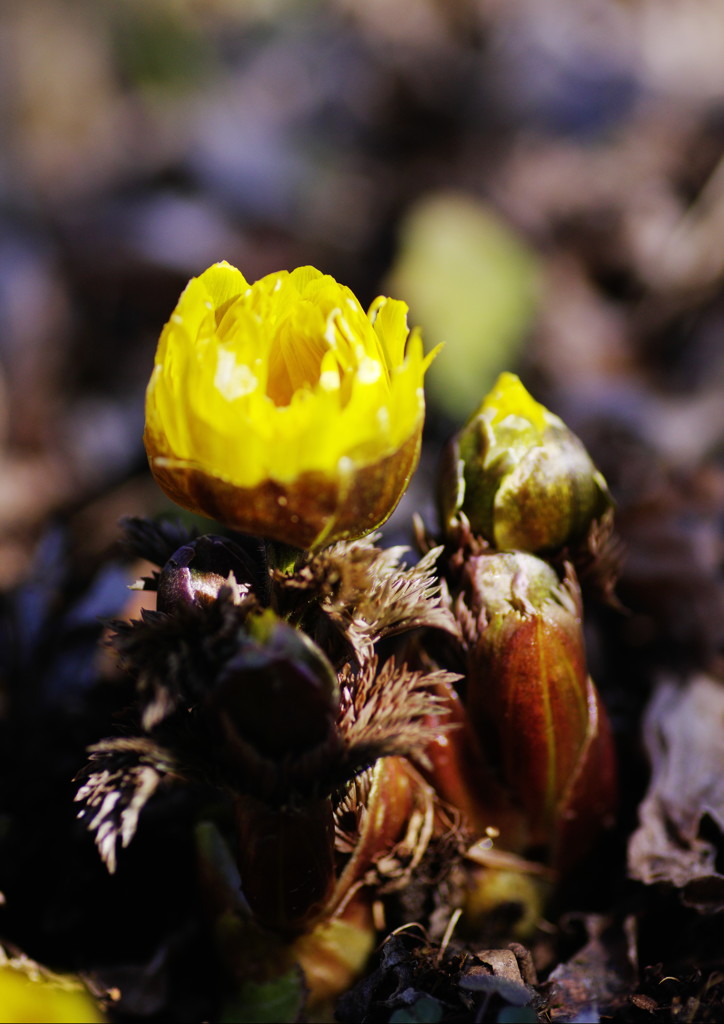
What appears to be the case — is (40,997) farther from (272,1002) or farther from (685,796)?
(685,796)

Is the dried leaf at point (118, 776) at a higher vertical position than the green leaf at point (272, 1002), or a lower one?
higher

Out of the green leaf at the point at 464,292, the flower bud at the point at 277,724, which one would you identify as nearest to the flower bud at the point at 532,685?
the flower bud at the point at 277,724

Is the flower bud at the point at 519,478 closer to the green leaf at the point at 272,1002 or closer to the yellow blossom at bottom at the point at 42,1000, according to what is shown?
the green leaf at the point at 272,1002

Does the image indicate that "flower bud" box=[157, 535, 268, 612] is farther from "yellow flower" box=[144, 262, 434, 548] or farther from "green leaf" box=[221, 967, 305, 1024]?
"green leaf" box=[221, 967, 305, 1024]

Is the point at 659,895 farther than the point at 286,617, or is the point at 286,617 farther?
the point at 659,895

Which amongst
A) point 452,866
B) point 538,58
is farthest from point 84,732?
point 538,58

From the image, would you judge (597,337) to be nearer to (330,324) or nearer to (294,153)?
(294,153)

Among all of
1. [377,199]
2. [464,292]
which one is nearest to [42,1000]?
[464,292]
